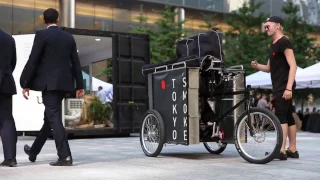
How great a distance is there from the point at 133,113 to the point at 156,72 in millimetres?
6575

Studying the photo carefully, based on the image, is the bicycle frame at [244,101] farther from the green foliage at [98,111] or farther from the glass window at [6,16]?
the glass window at [6,16]

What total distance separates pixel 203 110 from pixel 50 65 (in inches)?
95.0

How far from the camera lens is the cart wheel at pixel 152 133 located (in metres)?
7.11

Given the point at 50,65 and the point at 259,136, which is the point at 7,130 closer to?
the point at 50,65

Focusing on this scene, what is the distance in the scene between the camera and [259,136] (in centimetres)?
642

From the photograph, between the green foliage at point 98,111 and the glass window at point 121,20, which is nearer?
the green foliage at point 98,111

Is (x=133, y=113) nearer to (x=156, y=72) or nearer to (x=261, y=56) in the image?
(x=156, y=72)

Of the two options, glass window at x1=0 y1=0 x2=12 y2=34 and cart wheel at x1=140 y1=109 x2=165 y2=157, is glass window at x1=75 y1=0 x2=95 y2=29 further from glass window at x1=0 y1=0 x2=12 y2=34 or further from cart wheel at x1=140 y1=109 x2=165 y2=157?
cart wheel at x1=140 y1=109 x2=165 y2=157

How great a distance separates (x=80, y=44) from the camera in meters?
15.7

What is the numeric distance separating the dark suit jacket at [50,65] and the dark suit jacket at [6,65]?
233mm

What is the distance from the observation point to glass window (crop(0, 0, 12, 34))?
28359 mm

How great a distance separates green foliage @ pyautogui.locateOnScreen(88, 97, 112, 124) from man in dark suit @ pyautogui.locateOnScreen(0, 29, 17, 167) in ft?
27.9

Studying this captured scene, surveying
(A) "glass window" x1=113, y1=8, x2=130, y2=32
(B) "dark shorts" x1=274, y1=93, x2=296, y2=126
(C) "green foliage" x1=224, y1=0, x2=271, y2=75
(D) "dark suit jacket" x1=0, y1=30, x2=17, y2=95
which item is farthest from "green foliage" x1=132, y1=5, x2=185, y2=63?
(D) "dark suit jacket" x1=0, y1=30, x2=17, y2=95

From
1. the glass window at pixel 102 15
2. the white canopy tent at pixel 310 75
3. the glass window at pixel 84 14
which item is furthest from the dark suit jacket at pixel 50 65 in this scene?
the glass window at pixel 102 15
